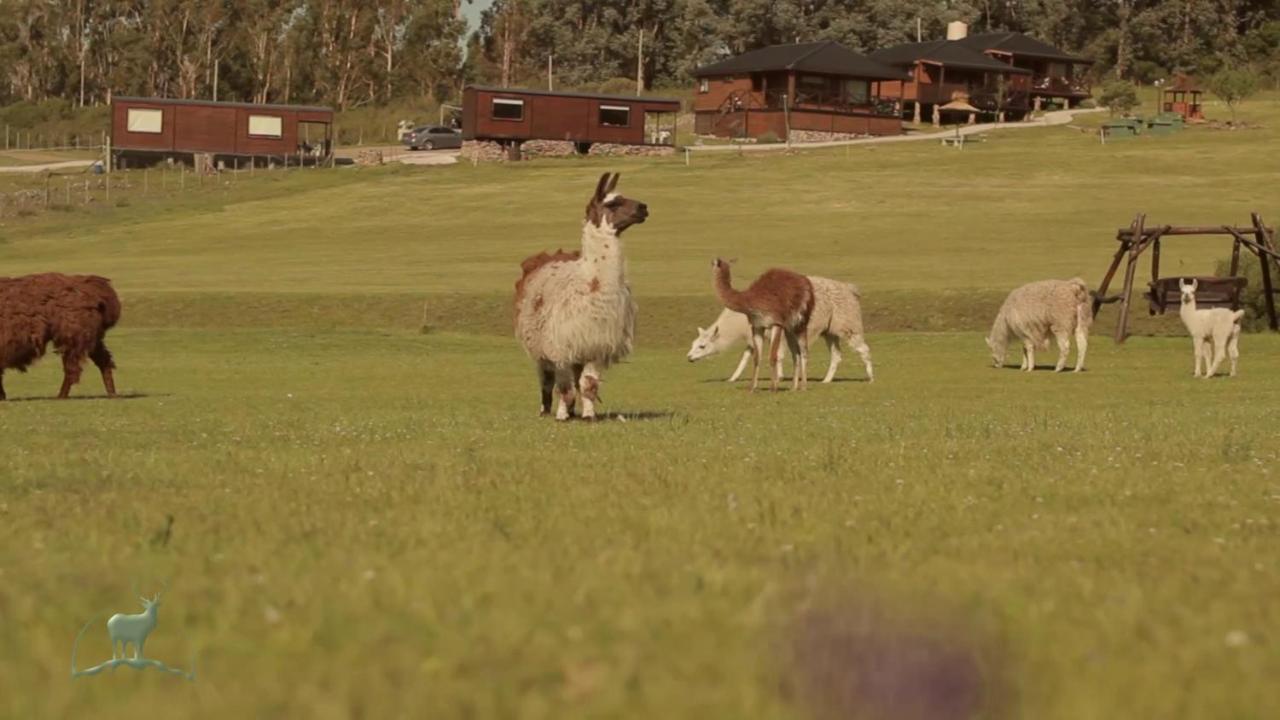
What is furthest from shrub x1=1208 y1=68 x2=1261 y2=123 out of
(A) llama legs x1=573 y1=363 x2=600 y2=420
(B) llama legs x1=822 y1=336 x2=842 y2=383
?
(A) llama legs x1=573 y1=363 x2=600 y2=420

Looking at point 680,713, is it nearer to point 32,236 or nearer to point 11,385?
point 11,385

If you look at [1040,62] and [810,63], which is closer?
[810,63]

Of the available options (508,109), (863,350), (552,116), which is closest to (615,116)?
(552,116)

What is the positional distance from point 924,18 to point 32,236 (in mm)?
91270

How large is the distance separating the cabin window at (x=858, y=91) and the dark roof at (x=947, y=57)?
199 inches

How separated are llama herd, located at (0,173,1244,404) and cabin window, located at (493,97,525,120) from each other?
65850mm

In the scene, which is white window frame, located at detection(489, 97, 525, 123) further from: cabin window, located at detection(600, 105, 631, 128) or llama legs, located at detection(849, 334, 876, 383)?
llama legs, located at detection(849, 334, 876, 383)

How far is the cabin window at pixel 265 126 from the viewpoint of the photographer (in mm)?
101000

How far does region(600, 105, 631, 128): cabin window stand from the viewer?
327 ft

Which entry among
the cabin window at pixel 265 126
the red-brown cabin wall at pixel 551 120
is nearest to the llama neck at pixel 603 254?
the red-brown cabin wall at pixel 551 120

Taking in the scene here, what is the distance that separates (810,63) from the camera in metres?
106

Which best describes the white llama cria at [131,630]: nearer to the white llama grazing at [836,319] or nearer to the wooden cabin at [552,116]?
the white llama grazing at [836,319]

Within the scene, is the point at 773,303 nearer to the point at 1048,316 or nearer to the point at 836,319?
the point at 836,319

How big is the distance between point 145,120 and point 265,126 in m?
6.93
